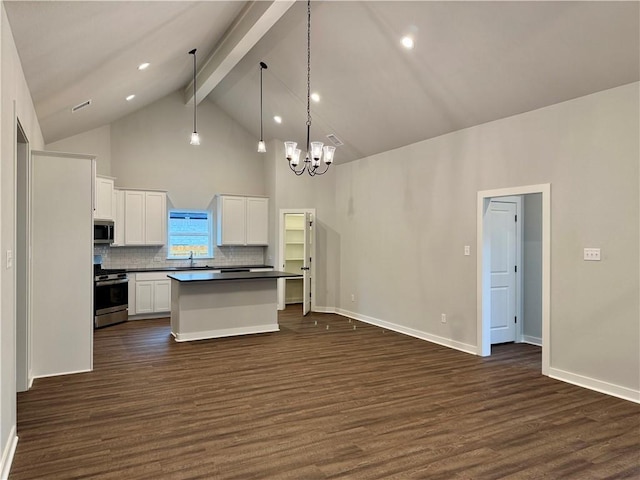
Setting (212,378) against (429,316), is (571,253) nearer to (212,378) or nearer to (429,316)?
(429,316)

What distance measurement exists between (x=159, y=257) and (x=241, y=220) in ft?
5.65

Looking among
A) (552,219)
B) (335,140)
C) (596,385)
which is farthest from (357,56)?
(596,385)

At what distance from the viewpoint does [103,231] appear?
746 cm

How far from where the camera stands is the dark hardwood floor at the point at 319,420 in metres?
2.76

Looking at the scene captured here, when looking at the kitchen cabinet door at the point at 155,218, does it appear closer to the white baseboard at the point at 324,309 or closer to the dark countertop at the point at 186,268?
the dark countertop at the point at 186,268

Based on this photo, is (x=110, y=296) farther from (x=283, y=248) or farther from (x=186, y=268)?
(x=283, y=248)

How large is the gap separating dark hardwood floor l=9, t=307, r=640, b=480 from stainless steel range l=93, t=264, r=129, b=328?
175cm

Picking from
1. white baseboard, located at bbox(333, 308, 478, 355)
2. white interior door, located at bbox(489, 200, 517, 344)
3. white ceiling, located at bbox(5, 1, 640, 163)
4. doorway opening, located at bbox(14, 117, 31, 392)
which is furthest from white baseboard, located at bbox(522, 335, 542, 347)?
doorway opening, located at bbox(14, 117, 31, 392)

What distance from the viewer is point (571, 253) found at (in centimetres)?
445

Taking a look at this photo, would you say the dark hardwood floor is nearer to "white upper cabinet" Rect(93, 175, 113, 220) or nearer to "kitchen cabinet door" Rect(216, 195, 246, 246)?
"white upper cabinet" Rect(93, 175, 113, 220)

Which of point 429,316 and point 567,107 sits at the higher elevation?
point 567,107

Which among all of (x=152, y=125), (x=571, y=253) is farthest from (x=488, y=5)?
(x=152, y=125)

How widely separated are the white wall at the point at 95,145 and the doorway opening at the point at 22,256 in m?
4.00

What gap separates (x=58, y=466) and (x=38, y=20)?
2853 millimetres
